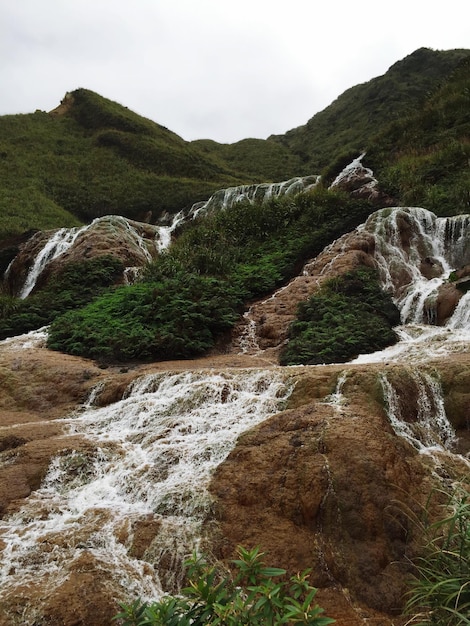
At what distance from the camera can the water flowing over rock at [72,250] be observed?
21859mm

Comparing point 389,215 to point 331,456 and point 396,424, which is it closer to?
point 396,424

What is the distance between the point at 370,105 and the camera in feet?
175

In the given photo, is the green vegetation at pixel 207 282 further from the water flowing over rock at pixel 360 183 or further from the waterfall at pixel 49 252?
the waterfall at pixel 49 252

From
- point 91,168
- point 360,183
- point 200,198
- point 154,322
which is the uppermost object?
point 91,168

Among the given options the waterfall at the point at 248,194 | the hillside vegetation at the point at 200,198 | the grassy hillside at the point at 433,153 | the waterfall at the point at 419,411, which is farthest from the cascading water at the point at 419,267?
the waterfall at the point at 248,194

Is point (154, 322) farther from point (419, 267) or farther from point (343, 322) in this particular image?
point (419, 267)

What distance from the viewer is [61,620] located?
13.6 ft

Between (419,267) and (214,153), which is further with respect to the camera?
(214,153)

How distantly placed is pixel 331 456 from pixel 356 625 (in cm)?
187

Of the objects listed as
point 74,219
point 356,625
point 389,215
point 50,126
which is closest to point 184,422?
point 356,625

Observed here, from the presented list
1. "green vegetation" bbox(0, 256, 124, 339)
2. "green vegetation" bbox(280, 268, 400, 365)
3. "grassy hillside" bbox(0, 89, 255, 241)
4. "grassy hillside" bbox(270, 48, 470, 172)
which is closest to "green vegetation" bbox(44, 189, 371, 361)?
"green vegetation" bbox(0, 256, 124, 339)

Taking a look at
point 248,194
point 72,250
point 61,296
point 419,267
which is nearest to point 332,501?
point 419,267

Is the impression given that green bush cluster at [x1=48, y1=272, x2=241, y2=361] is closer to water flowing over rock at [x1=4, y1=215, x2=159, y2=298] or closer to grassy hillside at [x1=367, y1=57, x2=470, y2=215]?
water flowing over rock at [x1=4, y1=215, x2=159, y2=298]

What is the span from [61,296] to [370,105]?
4731 centimetres
